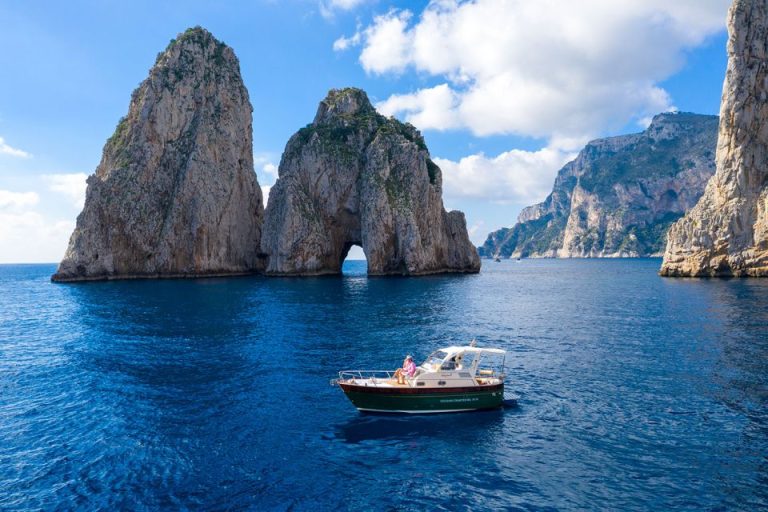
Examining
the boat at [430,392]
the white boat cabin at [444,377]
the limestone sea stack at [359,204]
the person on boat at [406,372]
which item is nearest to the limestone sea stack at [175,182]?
the limestone sea stack at [359,204]

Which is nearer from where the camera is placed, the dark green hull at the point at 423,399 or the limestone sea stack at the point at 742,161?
the dark green hull at the point at 423,399

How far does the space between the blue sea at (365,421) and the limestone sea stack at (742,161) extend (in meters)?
47.6

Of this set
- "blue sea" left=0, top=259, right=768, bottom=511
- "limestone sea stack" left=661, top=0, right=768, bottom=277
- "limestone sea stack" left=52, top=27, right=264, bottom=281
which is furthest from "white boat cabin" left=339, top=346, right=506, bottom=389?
"limestone sea stack" left=52, top=27, right=264, bottom=281

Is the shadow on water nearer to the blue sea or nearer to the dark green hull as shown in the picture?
the blue sea

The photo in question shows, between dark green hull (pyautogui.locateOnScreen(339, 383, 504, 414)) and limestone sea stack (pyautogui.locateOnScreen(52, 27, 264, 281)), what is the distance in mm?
105855

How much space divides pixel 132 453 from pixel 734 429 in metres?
29.0

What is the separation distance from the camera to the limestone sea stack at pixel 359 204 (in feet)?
396

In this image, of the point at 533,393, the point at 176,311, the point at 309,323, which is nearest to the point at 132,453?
the point at 533,393

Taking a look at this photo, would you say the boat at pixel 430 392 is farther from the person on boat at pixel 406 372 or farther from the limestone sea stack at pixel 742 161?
the limestone sea stack at pixel 742 161

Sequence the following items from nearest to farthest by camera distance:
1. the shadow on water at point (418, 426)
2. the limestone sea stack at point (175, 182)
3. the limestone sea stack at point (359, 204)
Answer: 1. the shadow on water at point (418, 426)
2. the limestone sea stack at point (175, 182)
3. the limestone sea stack at point (359, 204)

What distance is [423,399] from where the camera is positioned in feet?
86.6

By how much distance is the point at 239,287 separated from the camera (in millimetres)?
93125

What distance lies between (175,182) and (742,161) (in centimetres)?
13263

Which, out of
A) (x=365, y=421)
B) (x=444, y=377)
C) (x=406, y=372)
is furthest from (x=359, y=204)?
(x=365, y=421)
